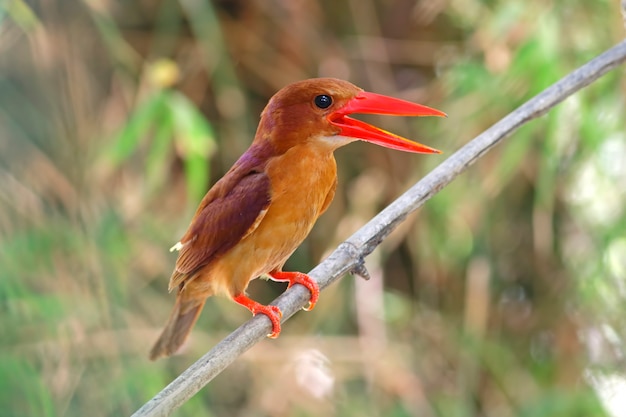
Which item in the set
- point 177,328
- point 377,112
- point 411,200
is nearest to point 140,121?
point 177,328

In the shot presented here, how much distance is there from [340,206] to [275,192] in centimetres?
177

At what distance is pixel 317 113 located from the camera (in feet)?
4.08

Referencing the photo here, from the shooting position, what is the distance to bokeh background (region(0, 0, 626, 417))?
2385 mm

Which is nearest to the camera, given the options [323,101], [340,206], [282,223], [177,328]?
[323,101]

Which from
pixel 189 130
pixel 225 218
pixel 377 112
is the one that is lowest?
pixel 377 112

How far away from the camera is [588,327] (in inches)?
114

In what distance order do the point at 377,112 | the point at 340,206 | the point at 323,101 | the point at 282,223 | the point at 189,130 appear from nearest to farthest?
the point at 377,112 < the point at 323,101 < the point at 282,223 < the point at 189,130 < the point at 340,206

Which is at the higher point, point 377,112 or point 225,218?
point 225,218

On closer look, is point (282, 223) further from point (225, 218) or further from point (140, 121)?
point (140, 121)

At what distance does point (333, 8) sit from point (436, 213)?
2.94ft

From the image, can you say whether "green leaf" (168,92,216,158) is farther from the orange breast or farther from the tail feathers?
the orange breast

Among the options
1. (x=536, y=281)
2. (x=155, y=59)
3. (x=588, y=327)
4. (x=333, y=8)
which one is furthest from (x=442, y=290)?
(x=155, y=59)

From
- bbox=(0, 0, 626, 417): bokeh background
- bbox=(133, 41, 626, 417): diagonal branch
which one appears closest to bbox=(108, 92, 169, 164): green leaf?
bbox=(0, 0, 626, 417): bokeh background

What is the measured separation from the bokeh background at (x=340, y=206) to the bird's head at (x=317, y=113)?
1.06 m
